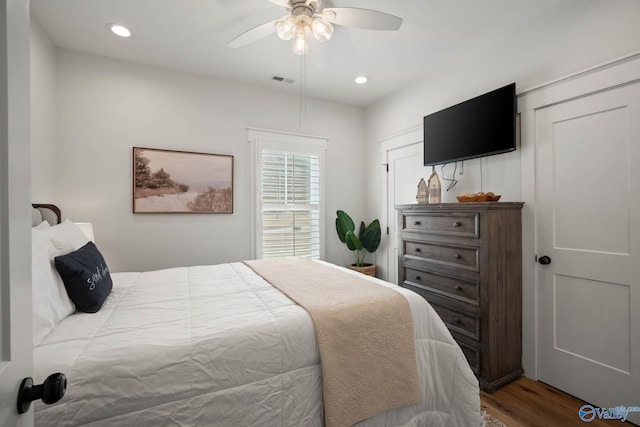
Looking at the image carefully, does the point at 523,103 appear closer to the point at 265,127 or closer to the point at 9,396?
the point at 265,127

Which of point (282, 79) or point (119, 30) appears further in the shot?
point (282, 79)

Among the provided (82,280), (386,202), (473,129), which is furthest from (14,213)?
(386,202)

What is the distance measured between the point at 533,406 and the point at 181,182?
3557 millimetres

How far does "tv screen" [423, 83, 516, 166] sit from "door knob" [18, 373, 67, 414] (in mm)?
2755

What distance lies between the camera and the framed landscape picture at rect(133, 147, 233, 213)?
2.93 meters

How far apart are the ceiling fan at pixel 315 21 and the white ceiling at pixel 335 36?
11.1 inches

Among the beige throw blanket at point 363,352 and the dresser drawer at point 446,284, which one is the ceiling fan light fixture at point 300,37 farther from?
the dresser drawer at point 446,284

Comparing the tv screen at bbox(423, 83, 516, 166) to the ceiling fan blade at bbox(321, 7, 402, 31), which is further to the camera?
the tv screen at bbox(423, 83, 516, 166)

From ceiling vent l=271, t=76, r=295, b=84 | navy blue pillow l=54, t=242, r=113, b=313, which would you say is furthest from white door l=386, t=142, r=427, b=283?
navy blue pillow l=54, t=242, r=113, b=313

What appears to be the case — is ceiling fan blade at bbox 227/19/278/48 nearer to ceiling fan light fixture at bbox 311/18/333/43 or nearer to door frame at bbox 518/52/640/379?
ceiling fan light fixture at bbox 311/18/333/43

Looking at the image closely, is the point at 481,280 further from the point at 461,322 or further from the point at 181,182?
the point at 181,182

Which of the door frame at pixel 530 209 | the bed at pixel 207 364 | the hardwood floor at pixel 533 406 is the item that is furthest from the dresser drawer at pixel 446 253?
the hardwood floor at pixel 533 406

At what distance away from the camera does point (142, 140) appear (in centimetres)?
294

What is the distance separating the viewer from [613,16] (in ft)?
5.98
